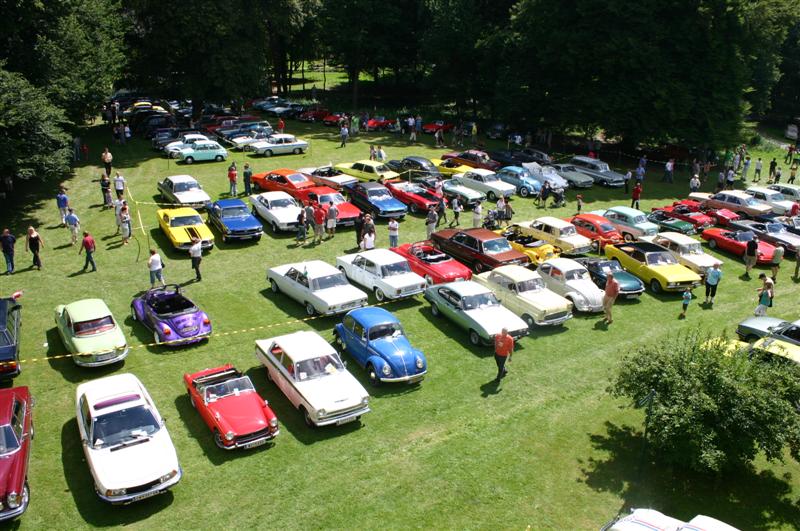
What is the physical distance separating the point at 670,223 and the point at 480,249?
11234mm

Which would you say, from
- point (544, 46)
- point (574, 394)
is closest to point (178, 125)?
point (544, 46)

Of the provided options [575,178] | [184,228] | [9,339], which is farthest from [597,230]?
[9,339]

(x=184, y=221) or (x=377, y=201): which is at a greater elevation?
(x=377, y=201)

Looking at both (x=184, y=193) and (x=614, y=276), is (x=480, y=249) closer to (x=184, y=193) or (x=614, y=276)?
(x=614, y=276)

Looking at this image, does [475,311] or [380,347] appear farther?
[475,311]

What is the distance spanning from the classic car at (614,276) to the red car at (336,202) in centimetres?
989

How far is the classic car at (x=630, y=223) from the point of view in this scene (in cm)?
2753

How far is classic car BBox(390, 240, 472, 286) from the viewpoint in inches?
855

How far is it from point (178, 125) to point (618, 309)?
3524 centimetres

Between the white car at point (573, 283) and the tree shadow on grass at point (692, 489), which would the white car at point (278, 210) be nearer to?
the white car at point (573, 283)

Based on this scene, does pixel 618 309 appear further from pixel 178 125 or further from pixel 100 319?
pixel 178 125

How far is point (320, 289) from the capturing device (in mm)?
19594

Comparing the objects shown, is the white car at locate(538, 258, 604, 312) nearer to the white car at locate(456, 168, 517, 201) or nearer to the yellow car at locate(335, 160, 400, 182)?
the white car at locate(456, 168, 517, 201)

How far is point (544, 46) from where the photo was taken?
151ft
